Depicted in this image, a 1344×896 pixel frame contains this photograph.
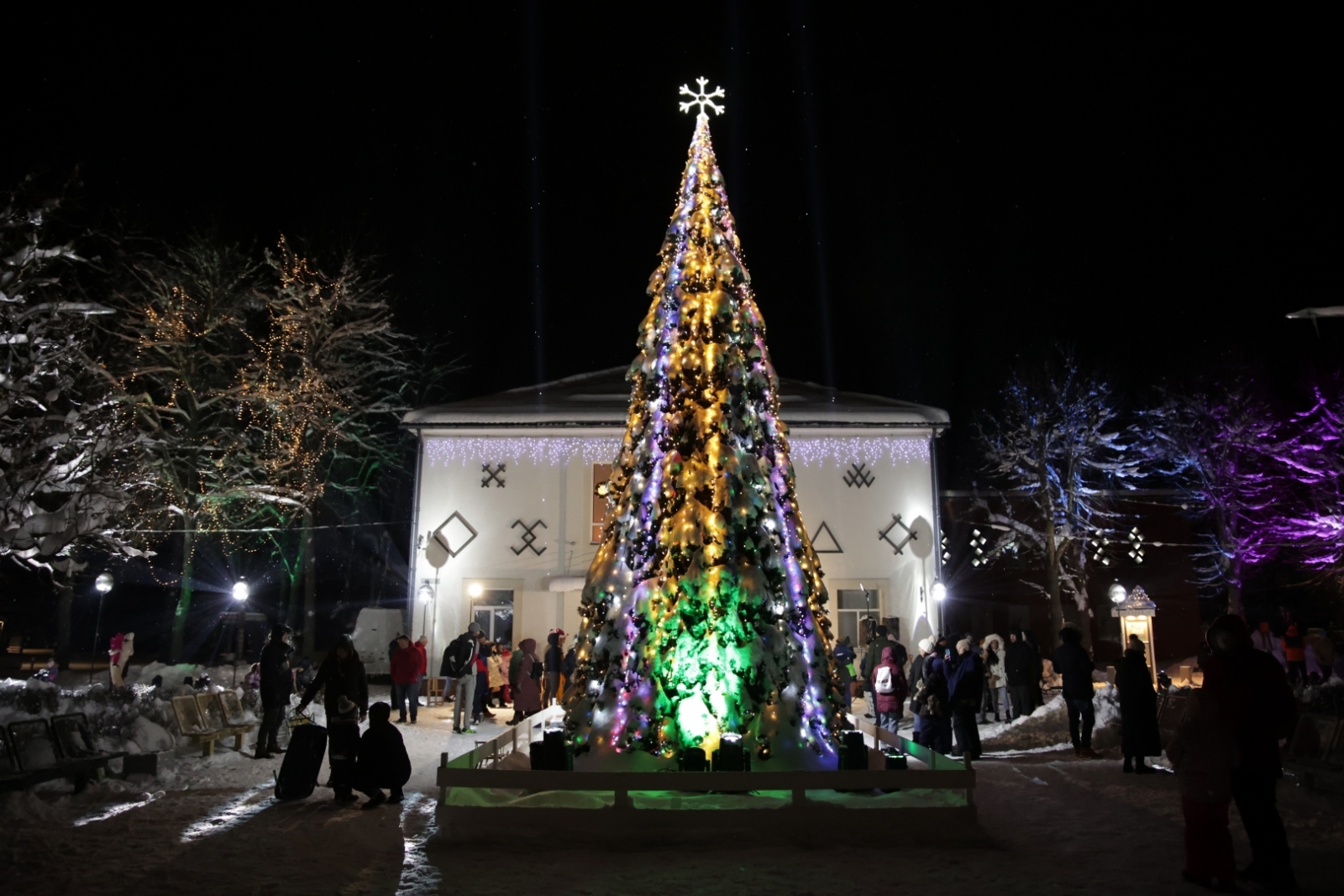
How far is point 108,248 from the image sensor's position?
2356 cm

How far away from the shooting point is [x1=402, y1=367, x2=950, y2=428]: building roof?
24.8 m

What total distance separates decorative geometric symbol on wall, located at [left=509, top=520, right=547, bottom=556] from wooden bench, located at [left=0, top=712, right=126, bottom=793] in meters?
14.4

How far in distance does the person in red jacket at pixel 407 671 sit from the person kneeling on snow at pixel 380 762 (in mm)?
7108

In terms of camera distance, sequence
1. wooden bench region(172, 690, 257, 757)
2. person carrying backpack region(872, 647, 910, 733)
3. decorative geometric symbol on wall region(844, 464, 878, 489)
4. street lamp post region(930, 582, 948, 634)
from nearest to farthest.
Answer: wooden bench region(172, 690, 257, 757) < person carrying backpack region(872, 647, 910, 733) < street lamp post region(930, 582, 948, 634) < decorative geometric symbol on wall region(844, 464, 878, 489)

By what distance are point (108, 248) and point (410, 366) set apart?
9.15 m

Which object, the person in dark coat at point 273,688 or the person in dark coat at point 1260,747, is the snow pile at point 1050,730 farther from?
the person in dark coat at point 273,688

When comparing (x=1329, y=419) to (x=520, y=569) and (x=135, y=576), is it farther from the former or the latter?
(x=135, y=576)

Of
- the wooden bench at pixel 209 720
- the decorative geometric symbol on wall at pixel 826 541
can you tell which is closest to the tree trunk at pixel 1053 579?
the decorative geometric symbol on wall at pixel 826 541

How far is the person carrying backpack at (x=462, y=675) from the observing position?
601 inches

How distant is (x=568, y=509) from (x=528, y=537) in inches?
48.9

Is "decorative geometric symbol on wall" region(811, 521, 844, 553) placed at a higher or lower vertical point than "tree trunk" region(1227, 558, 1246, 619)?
higher

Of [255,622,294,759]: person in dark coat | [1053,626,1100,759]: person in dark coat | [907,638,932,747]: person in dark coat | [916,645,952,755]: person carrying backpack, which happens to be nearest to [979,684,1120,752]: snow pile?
[1053,626,1100,759]: person in dark coat

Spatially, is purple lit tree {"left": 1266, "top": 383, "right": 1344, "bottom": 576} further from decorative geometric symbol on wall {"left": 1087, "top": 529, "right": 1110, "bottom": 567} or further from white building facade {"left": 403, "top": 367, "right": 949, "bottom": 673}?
white building facade {"left": 403, "top": 367, "right": 949, "bottom": 673}

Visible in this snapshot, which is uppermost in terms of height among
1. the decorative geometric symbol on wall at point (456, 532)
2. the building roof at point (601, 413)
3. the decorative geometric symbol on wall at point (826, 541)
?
the building roof at point (601, 413)
